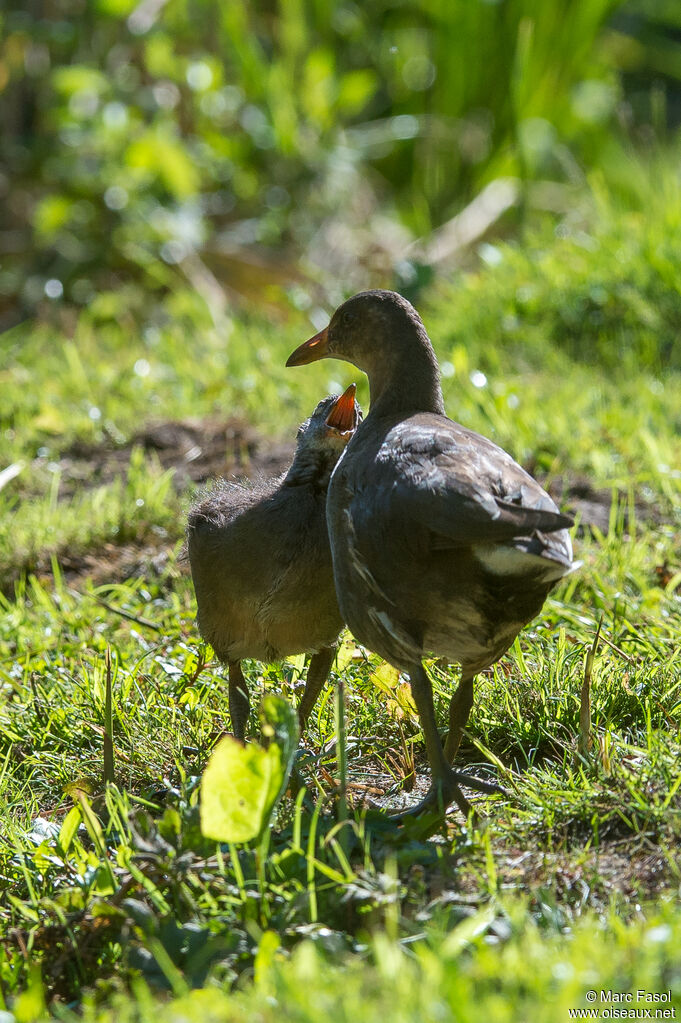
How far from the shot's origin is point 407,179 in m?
9.21

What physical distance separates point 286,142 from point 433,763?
5959 mm

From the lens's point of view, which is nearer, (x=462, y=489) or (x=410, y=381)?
(x=462, y=489)

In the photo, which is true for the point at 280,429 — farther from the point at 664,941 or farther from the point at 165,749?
the point at 664,941

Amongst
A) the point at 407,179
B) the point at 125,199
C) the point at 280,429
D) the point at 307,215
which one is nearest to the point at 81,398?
the point at 280,429

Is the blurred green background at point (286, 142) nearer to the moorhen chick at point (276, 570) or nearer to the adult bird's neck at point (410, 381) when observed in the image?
the adult bird's neck at point (410, 381)

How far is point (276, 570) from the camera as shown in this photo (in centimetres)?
321

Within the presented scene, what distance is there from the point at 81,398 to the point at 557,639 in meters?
3.20

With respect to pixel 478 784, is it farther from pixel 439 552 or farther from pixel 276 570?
pixel 276 570

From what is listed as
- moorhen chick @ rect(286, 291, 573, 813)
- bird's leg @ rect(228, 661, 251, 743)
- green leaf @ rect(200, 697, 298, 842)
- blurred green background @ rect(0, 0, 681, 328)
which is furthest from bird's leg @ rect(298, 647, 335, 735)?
blurred green background @ rect(0, 0, 681, 328)

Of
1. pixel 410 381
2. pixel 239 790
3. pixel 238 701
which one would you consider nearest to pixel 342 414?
pixel 410 381

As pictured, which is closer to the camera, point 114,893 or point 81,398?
point 114,893

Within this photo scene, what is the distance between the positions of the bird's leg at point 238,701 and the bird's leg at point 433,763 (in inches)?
20.7

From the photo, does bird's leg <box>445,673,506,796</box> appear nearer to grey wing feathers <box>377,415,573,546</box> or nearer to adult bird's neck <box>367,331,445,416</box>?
grey wing feathers <box>377,415,573,546</box>

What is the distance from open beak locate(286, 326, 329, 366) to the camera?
3.68m
